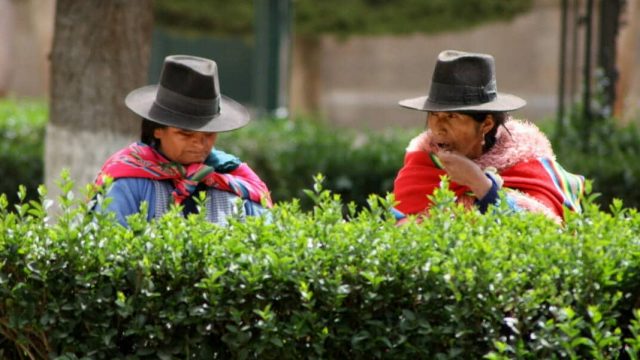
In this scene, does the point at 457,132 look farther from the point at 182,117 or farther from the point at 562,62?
the point at 562,62

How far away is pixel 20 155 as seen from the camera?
810 centimetres

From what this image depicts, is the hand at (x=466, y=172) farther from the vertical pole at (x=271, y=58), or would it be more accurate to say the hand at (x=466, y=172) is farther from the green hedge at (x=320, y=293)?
the vertical pole at (x=271, y=58)

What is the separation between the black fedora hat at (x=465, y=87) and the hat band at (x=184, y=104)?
2.56 ft

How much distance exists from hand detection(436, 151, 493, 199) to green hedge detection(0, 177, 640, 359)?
656mm

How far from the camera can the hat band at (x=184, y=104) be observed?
4430 millimetres

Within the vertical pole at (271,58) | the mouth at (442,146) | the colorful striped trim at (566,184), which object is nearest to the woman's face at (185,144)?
the mouth at (442,146)

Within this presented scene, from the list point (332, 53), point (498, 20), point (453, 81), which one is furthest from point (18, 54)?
point (453, 81)

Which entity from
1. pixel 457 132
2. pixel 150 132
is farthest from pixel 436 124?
pixel 150 132

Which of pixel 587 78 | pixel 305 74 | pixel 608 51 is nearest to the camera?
pixel 587 78

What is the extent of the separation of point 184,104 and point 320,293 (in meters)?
1.22

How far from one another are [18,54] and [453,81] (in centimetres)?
2189

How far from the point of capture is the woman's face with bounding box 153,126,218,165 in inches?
175

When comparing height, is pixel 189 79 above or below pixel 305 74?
above

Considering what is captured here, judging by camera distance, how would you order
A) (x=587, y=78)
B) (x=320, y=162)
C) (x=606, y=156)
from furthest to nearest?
(x=587, y=78), (x=606, y=156), (x=320, y=162)
